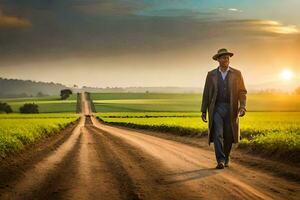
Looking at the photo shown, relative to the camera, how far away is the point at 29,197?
8.36 m

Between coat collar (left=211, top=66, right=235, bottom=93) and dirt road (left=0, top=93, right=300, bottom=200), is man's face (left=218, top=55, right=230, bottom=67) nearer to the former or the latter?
coat collar (left=211, top=66, right=235, bottom=93)

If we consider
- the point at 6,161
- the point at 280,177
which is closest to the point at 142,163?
the point at 280,177

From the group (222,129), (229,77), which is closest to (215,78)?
(229,77)

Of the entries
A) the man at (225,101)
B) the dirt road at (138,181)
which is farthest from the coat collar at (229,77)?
the dirt road at (138,181)

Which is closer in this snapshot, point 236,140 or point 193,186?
point 193,186

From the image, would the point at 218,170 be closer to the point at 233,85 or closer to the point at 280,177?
the point at 280,177

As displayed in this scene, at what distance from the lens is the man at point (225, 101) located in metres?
13.2

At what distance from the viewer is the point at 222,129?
13.3 meters

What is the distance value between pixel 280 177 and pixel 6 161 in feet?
28.8

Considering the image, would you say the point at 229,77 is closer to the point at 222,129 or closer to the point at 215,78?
the point at 215,78

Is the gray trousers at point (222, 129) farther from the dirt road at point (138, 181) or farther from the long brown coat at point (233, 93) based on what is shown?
the dirt road at point (138, 181)

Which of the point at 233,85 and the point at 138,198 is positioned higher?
the point at 233,85

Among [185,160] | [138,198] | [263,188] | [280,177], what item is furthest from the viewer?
[185,160]

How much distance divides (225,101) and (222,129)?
0.77 metres
